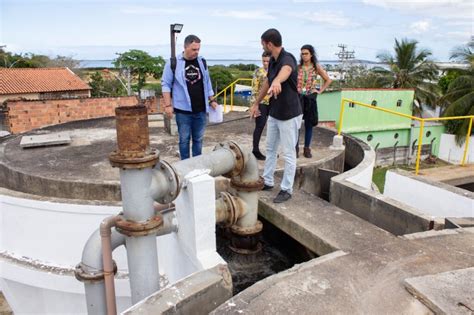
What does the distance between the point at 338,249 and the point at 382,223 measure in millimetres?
1115

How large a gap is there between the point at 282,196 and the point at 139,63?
33733mm

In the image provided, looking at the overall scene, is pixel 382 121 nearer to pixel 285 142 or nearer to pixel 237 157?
pixel 285 142

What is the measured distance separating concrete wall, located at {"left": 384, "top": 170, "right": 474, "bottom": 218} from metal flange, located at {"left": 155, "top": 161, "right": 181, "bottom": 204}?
112 inches

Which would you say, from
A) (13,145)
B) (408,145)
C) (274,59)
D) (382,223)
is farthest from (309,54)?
(408,145)

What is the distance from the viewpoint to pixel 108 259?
2889 mm

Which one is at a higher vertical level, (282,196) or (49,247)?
(282,196)

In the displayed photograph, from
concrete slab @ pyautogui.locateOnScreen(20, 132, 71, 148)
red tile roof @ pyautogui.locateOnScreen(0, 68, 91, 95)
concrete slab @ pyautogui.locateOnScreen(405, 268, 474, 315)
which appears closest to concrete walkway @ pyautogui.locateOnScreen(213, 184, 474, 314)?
concrete slab @ pyautogui.locateOnScreen(405, 268, 474, 315)

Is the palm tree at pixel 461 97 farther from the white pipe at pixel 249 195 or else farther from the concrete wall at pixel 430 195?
the white pipe at pixel 249 195

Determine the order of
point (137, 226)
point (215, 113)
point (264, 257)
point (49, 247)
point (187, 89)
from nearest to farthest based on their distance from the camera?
point (137, 226), point (264, 257), point (49, 247), point (187, 89), point (215, 113)

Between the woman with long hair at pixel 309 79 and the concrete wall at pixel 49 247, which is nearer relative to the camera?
the concrete wall at pixel 49 247

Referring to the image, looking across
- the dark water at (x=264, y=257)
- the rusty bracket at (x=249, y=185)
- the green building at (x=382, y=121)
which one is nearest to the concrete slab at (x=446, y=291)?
the dark water at (x=264, y=257)

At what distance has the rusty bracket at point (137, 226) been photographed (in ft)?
8.74

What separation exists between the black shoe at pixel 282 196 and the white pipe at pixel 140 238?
1.45 m

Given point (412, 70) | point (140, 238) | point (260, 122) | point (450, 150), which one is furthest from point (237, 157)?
point (412, 70)
